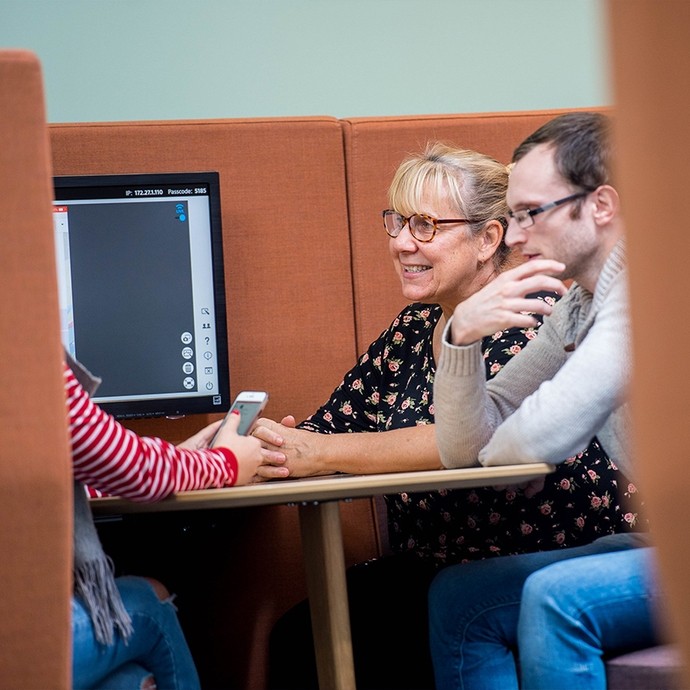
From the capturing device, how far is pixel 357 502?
214cm

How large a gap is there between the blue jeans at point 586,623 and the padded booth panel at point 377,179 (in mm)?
1020

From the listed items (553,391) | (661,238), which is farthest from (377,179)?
(661,238)

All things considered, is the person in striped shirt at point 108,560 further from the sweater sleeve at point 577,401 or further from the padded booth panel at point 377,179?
the padded booth panel at point 377,179

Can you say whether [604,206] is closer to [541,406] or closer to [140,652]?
[541,406]

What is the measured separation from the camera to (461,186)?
6.14 feet

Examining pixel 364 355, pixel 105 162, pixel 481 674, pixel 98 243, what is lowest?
pixel 481 674

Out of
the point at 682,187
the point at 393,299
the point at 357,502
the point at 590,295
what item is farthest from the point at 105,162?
the point at 682,187

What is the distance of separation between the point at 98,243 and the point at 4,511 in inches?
40.1

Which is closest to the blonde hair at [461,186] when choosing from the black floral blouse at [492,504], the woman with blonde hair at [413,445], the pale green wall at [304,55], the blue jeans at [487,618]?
the woman with blonde hair at [413,445]

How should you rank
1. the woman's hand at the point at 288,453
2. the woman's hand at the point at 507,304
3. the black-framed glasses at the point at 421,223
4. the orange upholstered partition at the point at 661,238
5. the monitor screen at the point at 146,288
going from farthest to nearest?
the monitor screen at the point at 146,288 → the black-framed glasses at the point at 421,223 → the woman's hand at the point at 288,453 → the woman's hand at the point at 507,304 → the orange upholstered partition at the point at 661,238

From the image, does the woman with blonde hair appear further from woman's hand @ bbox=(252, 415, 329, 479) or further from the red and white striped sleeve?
the red and white striped sleeve

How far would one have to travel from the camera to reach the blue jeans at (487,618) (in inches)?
57.9

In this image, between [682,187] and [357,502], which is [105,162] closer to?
[357,502]

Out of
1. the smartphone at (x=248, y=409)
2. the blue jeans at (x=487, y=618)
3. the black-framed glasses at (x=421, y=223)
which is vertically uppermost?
the black-framed glasses at (x=421, y=223)
